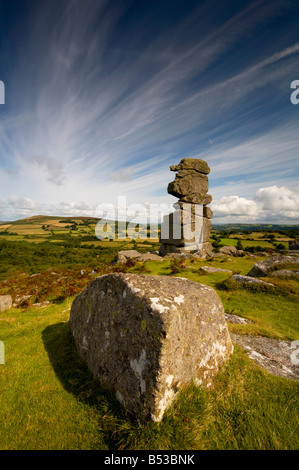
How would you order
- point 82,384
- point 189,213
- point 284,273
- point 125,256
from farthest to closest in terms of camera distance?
1. point 189,213
2. point 125,256
3. point 284,273
4. point 82,384

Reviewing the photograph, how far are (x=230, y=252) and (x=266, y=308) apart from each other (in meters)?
23.0

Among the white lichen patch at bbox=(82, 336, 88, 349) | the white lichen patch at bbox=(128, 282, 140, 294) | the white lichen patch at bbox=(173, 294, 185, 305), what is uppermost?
the white lichen patch at bbox=(128, 282, 140, 294)

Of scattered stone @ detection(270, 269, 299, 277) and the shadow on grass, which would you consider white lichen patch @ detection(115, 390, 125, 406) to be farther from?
scattered stone @ detection(270, 269, 299, 277)

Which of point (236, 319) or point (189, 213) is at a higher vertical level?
point (189, 213)

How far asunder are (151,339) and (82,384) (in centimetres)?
259

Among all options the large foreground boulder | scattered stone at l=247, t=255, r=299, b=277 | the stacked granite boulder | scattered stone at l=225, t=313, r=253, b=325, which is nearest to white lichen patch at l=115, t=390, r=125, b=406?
the large foreground boulder

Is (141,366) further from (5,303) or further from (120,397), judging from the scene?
(5,303)

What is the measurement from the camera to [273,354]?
236 inches

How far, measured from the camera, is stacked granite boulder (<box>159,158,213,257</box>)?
29.1 meters

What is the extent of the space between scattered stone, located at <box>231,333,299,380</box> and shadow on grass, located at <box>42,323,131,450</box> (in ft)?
13.4

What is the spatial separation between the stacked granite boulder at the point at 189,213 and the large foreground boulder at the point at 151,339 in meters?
24.2

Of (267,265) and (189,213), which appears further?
(189,213)

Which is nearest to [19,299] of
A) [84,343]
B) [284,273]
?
[84,343]
